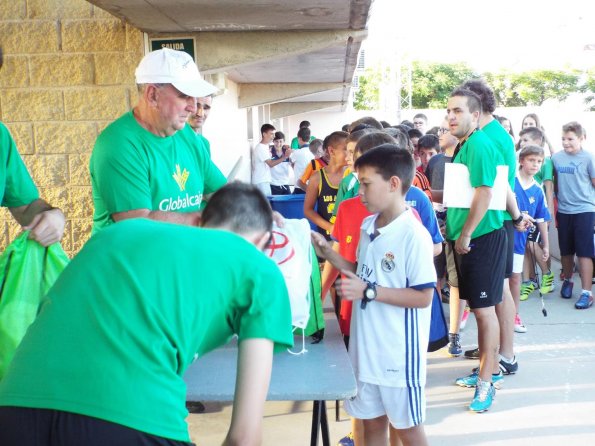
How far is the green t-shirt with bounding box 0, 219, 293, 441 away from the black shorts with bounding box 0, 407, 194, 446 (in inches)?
0.6

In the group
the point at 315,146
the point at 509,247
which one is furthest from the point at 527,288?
the point at 315,146

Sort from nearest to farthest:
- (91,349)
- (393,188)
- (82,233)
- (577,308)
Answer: (91,349)
(393,188)
(82,233)
(577,308)

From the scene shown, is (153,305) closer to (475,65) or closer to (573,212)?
(573,212)

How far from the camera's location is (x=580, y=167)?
7691mm

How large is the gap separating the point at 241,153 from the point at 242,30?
6.58m

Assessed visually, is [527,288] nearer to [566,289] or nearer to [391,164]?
[566,289]

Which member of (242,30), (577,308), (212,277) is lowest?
(577,308)

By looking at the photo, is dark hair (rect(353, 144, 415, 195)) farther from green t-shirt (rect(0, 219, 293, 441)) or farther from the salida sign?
the salida sign

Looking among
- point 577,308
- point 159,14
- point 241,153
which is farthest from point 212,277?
point 241,153

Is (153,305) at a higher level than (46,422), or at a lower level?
higher

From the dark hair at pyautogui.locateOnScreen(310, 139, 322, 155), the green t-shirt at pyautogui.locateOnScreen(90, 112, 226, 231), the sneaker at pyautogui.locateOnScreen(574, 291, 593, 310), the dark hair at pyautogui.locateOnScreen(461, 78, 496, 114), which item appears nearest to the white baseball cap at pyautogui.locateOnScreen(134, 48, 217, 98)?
the green t-shirt at pyautogui.locateOnScreen(90, 112, 226, 231)

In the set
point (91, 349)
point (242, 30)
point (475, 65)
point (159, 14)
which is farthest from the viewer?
point (475, 65)

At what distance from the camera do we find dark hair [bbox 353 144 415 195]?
117 inches

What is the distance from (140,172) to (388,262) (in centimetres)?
112
